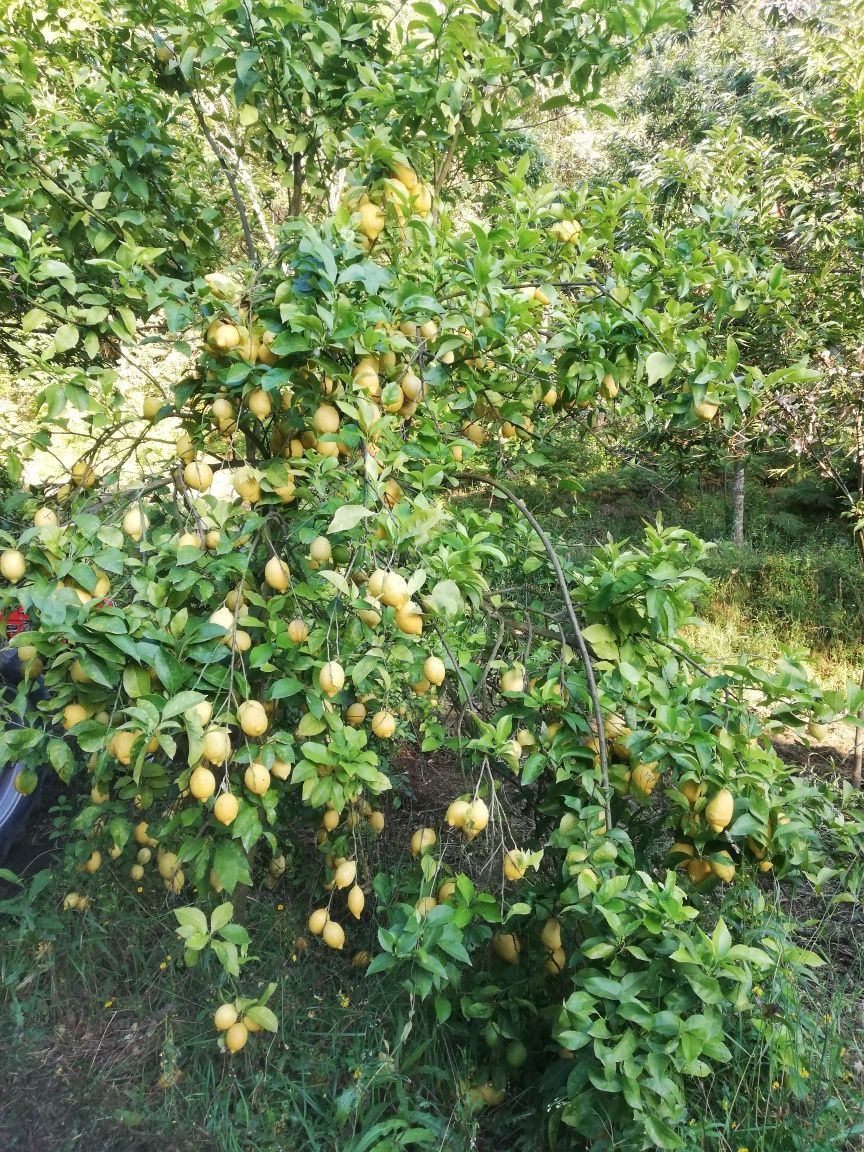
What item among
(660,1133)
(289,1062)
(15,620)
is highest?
(15,620)

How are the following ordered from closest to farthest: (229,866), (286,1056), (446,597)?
1. (446,597)
2. (229,866)
3. (286,1056)

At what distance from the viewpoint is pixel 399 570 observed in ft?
5.90

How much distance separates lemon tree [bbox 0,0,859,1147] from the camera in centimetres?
156

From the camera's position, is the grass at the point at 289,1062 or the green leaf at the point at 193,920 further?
the grass at the point at 289,1062

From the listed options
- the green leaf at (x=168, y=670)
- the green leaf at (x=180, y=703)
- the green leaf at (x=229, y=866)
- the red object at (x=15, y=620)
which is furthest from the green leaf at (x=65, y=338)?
the green leaf at (x=229, y=866)

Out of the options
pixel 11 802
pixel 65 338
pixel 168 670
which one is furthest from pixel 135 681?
pixel 11 802

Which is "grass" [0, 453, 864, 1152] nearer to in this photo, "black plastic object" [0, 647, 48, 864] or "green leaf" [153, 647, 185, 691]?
"black plastic object" [0, 647, 48, 864]

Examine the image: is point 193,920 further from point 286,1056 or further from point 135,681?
point 286,1056

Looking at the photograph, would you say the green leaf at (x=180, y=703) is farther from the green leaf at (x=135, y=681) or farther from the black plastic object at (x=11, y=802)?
the black plastic object at (x=11, y=802)

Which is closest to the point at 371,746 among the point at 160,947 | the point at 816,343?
the point at 160,947

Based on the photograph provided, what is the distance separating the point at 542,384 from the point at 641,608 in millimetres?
727

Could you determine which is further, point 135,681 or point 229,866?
point 229,866

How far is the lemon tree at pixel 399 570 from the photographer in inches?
61.6

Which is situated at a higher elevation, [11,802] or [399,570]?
[399,570]
